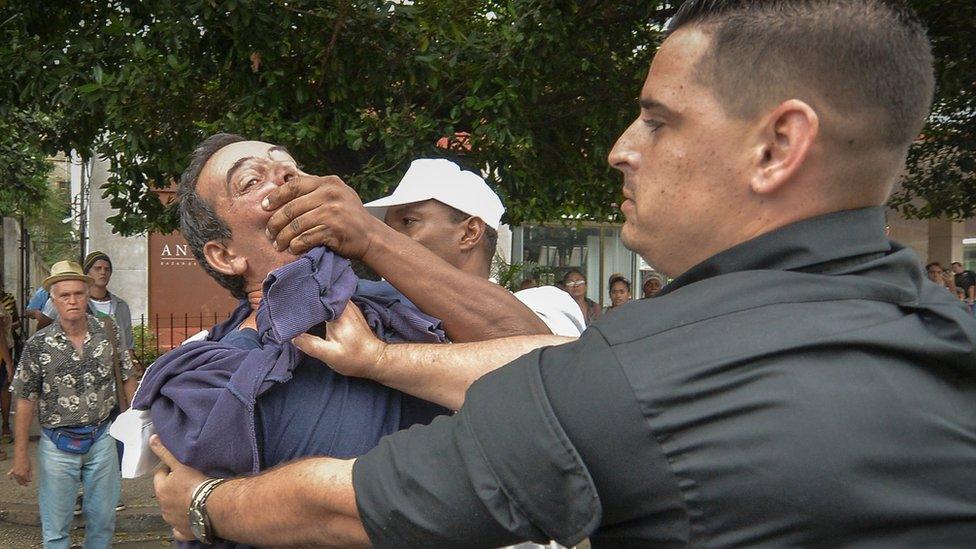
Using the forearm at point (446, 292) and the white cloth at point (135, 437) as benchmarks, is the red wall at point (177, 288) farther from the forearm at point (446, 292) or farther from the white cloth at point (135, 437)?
the forearm at point (446, 292)

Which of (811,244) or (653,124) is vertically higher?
(653,124)

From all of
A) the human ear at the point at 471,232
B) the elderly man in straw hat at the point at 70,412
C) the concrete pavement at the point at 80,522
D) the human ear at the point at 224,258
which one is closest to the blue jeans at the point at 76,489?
the elderly man in straw hat at the point at 70,412

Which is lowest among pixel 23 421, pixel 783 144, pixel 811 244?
pixel 23 421

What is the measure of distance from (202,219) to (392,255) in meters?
0.52

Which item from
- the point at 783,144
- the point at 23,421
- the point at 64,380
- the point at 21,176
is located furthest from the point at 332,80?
the point at 21,176

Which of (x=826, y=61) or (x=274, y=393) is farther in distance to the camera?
(x=274, y=393)

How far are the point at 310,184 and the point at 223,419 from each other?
1.61 feet

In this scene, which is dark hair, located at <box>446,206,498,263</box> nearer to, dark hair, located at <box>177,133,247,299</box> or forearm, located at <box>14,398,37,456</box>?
dark hair, located at <box>177,133,247,299</box>

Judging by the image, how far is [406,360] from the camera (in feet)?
5.86

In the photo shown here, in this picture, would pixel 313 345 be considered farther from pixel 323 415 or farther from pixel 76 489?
pixel 76 489

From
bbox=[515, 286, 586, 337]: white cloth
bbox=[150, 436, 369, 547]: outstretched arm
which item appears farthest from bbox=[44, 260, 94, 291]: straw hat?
bbox=[150, 436, 369, 547]: outstretched arm

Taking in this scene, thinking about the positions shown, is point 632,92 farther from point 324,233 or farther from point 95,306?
point 324,233

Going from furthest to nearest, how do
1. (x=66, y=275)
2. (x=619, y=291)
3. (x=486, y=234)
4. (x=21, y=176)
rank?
(x=21, y=176)
(x=619, y=291)
(x=66, y=275)
(x=486, y=234)

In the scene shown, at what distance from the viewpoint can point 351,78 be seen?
6.00 meters
